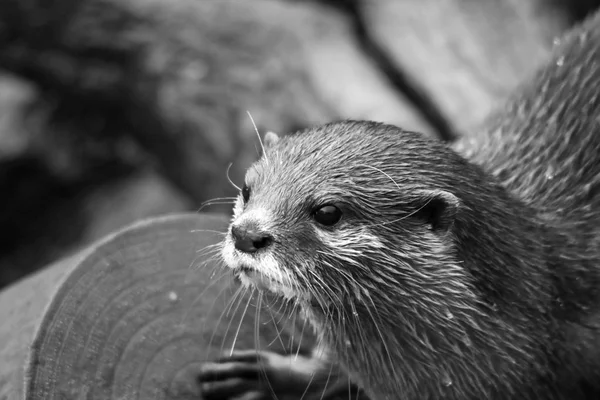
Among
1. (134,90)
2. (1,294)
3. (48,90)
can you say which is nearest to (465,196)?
(1,294)

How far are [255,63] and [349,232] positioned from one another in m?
2.29

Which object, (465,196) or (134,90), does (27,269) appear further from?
(465,196)

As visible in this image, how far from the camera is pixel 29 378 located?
184 centimetres

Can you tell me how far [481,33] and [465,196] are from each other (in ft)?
7.66

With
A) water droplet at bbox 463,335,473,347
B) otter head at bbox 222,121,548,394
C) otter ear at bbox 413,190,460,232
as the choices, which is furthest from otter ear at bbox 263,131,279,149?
water droplet at bbox 463,335,473,347

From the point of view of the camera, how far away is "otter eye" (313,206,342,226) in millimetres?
1783

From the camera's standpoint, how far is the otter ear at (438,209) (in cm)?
177

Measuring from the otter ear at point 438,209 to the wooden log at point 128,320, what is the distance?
51 centimetres

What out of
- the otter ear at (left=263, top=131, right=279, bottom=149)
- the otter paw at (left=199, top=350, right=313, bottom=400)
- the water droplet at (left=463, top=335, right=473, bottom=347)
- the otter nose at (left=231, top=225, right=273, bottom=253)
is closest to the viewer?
the otter nose at (left=231, top=225, right=273, bottom=253)

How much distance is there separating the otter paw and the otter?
0.23m

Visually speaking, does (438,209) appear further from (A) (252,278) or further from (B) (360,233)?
(A) (252,278)

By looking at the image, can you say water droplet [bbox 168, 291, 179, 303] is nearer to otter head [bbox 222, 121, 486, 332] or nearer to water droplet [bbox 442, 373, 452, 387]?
otter head [bbox 222, 121, 486, 332]

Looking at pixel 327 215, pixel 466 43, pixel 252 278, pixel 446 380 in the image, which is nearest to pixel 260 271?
pixel 252 278

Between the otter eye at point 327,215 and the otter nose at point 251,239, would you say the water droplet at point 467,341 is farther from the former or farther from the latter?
the otter nose at point 251,239
